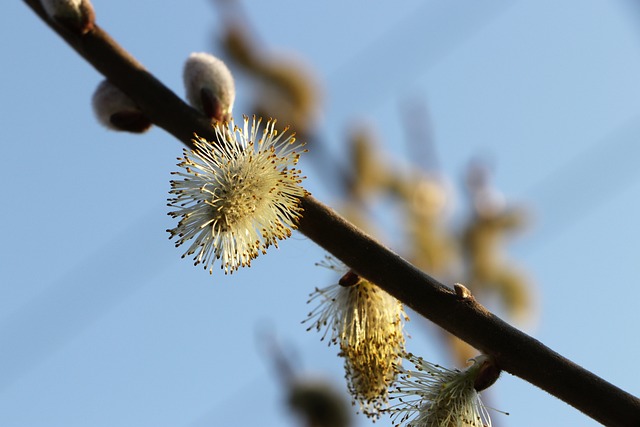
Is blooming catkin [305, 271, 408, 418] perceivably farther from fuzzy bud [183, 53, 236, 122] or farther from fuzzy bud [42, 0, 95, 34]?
fuzzy bud [42, 0, 95, 34]

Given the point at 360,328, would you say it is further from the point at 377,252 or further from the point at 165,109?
the point at 165,109

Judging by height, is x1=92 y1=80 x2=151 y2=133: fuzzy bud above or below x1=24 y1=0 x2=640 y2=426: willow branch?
below

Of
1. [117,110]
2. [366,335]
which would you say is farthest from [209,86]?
[366,335]

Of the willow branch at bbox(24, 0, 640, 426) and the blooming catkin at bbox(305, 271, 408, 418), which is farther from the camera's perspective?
the blooming catkin at bbox(305, 271, 408, 418)

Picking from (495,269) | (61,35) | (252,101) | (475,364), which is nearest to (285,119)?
(252,101)

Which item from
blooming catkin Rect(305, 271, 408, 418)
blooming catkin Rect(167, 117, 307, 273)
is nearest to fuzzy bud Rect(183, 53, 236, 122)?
blooming catkin Rect(167, 117, 307, 273)

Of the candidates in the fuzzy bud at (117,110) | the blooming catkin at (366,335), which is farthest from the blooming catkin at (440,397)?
the fuzzy bud at (117,110)
